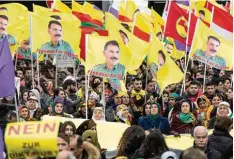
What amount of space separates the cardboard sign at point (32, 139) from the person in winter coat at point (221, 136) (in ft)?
8.30

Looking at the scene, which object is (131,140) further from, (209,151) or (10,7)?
(10,7)

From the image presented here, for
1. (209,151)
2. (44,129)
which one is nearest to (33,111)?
(209,151)

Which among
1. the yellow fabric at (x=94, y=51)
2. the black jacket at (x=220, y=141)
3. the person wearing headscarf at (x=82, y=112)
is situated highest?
the yellow fabric at (x=94, y=51)

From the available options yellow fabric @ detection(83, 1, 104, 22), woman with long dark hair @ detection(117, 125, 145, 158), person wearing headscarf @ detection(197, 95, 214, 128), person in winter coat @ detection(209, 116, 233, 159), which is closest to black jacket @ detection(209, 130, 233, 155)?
person in winter coat @ detection(209, 116, 233, 159)

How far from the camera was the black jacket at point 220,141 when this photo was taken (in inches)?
358

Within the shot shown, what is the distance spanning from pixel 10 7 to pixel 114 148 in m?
9.91

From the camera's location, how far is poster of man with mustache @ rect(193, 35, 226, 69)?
54.2 ft

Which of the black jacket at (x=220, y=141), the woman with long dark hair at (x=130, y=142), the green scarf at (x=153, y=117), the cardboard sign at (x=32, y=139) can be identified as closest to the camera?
the cardboard sign at (x=32, y=139)

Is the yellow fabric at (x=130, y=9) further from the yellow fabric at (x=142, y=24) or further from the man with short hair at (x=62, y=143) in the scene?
the man with short hair at (x=62, y=143)

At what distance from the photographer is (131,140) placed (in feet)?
28.4

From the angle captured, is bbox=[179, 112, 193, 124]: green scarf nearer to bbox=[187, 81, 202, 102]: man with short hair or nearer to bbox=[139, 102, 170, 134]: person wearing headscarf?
bbox=[139, 102, 170, 134]: person wearing headscarf

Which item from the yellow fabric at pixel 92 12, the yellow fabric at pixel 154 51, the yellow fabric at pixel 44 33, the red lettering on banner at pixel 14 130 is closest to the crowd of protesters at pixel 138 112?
the red lettering on banner at pixel 14 130

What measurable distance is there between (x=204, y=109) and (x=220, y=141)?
15.1ft

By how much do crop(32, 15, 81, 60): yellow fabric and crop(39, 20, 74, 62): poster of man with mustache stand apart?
0.22 ft
